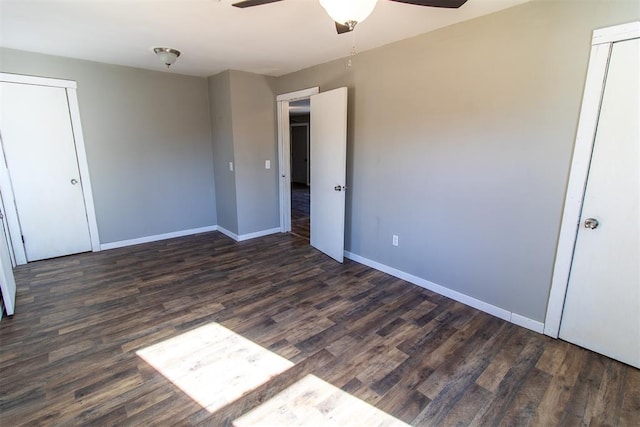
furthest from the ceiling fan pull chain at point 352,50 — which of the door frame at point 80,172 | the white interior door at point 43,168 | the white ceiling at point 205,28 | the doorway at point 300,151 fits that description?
the doorway at point 300,151

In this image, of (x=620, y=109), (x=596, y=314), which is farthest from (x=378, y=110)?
(x=596, y=314)

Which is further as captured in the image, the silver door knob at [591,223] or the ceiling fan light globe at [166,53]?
the ceiling fan light globe at [166,53]

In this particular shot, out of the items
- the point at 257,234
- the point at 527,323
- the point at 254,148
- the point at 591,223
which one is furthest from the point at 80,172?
the point at 591,223

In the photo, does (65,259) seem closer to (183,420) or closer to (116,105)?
(116,105)

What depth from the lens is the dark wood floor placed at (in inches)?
65.9

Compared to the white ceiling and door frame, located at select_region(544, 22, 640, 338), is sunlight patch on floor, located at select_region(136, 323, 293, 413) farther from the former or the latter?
the white ceiling

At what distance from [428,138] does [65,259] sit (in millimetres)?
4426

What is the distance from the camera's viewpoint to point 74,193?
378cm

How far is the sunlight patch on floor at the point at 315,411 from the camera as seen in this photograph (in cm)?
159

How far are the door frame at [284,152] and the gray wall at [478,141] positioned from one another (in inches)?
45.6

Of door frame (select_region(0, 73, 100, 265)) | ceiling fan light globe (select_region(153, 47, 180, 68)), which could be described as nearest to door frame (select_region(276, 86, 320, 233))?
ceiling fan light globe (select_region(153, 47, 180, 68))

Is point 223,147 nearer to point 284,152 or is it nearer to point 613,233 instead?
point 284,152

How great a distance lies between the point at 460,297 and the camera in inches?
111

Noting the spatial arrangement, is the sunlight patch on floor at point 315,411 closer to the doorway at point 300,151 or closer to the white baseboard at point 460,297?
the white baseboard at point 460,297
